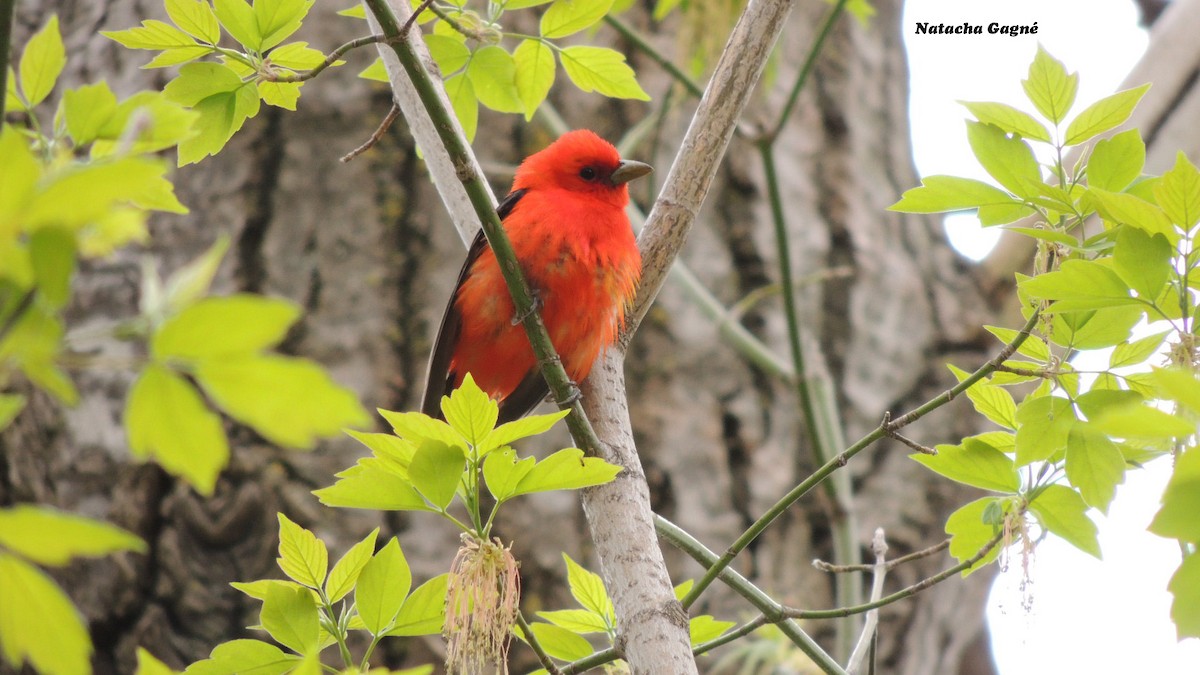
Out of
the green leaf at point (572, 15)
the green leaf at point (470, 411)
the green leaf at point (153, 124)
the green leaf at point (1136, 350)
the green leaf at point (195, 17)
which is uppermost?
the green leaf at point (572, 15)

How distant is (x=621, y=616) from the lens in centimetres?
186

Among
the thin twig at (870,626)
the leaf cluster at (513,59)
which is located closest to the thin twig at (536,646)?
the thin twig at (870,626)

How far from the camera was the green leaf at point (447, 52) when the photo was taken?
227cm

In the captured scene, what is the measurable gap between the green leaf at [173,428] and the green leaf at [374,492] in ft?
2.33

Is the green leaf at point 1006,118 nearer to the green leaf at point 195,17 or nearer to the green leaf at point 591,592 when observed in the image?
the green leaf at point 591,592

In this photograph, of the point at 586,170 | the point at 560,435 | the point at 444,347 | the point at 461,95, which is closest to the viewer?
the point at 461,95

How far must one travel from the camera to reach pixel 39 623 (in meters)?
0.83

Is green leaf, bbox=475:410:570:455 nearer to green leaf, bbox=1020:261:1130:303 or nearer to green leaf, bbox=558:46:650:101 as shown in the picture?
green leaf, bbox=1020:261:1130:303

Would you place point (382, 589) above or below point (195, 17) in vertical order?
below

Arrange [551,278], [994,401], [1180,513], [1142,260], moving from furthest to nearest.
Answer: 1. [551,278]
2. [994,401]
3. [1142,260]
4. [1180,513]

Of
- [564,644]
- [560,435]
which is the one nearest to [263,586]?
[564,644]

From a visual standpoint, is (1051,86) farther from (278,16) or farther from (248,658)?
(248,658)

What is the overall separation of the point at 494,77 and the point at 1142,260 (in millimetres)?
1389

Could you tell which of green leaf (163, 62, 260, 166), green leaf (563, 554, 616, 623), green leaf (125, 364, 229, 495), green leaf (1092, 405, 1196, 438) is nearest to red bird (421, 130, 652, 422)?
green leaf (563, 554, 616, 623)
